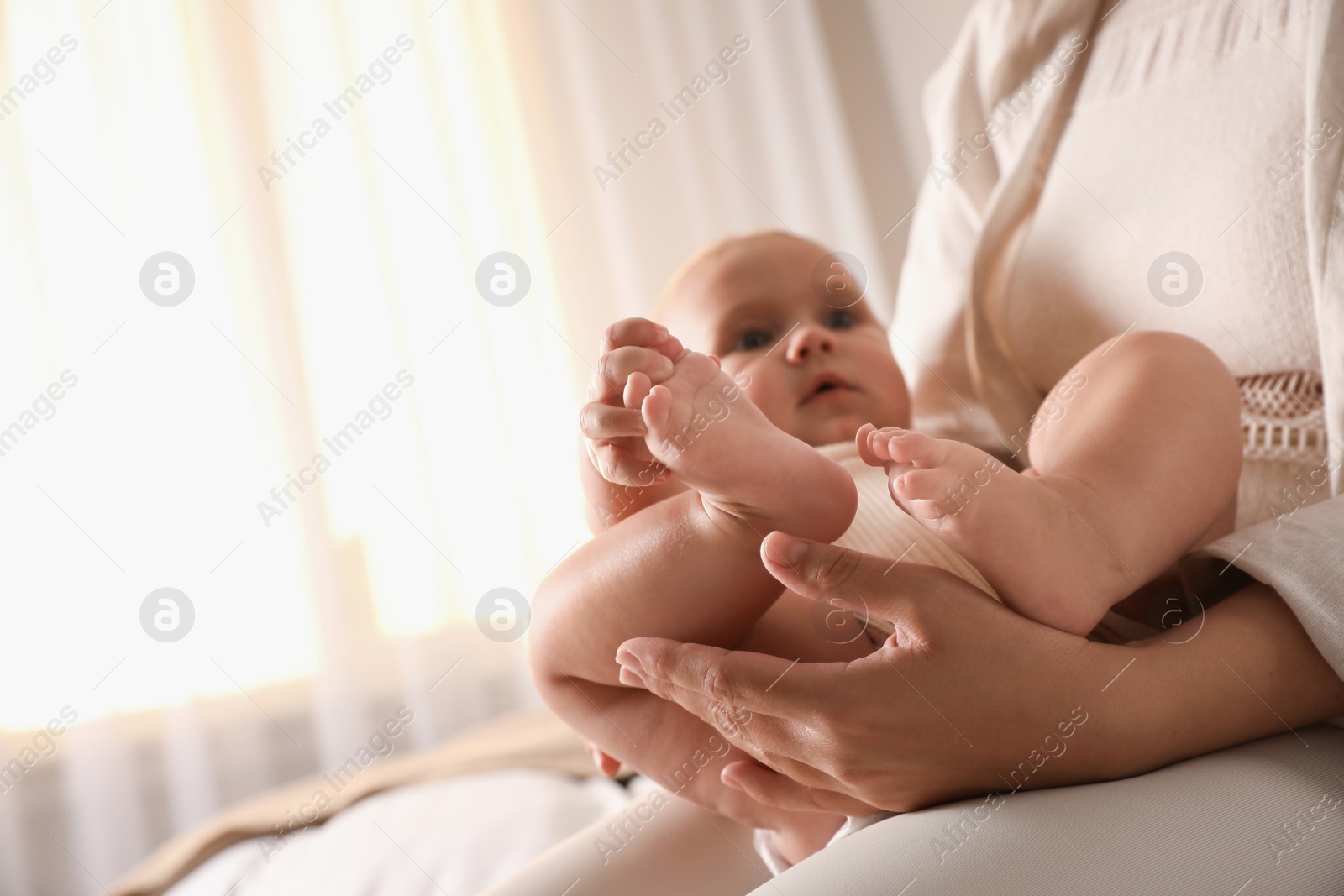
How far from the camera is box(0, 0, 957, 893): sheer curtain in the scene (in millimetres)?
1780

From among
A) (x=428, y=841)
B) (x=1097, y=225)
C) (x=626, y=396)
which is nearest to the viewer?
(x=626, y=396)

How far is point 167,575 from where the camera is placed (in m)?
1.80

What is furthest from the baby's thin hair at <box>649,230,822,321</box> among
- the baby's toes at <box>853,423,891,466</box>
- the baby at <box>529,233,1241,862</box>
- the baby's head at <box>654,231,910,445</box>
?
the baby's toes at <box>853,423,891,466</box>

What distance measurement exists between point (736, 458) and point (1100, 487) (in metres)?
0.21

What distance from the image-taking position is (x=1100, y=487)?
51 centimetres

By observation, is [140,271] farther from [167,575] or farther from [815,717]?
[815,717]

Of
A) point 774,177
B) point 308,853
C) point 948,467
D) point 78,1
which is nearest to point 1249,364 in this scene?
point 948,467

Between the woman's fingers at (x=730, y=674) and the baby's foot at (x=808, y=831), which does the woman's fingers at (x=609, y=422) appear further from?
the baby's foot at (x=808, y=831)

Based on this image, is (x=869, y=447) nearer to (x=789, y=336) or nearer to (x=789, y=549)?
(x=789, y=549)

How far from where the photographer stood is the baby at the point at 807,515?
1.57ft

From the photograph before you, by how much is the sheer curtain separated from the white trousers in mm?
1609

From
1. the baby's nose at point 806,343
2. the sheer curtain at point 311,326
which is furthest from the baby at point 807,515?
the sheer curtain at point 311,326

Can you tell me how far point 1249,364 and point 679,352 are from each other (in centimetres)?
49

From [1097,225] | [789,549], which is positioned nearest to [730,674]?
[789,549]
